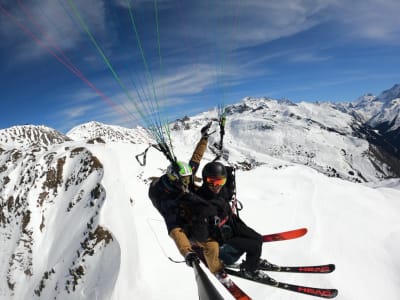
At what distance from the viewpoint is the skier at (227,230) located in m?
7.95

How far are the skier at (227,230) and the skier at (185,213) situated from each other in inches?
16.9

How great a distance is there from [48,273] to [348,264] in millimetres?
30072

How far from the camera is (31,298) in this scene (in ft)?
105

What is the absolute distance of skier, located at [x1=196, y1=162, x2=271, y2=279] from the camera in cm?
795

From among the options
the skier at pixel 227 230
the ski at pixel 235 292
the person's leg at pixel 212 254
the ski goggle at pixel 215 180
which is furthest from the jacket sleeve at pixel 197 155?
the ski at pixel 235 292

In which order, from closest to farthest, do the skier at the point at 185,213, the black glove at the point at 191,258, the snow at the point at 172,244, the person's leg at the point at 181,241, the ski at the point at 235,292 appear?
1. the black glove at the point at 191,258
2. the person's leg at the point at 181,241
3. the skier at the point at 185,213
4. the ski at the point at 235,292
5. the snow at the point at 172,244

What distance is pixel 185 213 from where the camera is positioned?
26.4 feet

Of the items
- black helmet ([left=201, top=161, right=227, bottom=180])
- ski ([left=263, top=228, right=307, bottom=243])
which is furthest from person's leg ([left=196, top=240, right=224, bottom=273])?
ski ([left=263, top=228, right=307, bottom=243])

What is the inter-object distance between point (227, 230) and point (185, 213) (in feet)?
4.70

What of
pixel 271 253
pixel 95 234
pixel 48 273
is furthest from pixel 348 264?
pixel 48 273

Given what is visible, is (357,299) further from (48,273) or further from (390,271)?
(48,273)

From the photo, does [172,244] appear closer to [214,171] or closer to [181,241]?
[181,241]

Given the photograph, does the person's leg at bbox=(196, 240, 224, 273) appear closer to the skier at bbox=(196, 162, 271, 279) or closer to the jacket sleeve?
the skier at bbox=(196, 162, 271, 279)

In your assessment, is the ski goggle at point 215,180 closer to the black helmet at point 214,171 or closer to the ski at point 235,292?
the black helmet at point 214,171
